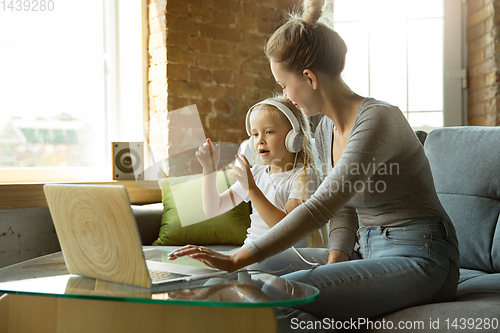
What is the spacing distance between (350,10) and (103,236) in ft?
8.83

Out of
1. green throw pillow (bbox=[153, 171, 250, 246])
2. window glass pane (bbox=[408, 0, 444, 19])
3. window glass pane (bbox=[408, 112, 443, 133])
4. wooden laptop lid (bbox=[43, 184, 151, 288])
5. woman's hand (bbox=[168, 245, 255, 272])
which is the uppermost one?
window glass pane (bbox=[408, 0, 444, 19])

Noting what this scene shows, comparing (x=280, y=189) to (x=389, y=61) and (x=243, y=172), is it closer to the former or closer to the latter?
(x=243, y=172)

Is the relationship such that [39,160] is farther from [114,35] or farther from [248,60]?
[248,60]

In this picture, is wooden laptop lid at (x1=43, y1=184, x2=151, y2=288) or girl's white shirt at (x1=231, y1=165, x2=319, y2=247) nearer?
wooden laptop lid at (x1=43, y1=184, x2=151, y2=288)

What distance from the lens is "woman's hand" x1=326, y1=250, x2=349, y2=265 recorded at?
130 centimetres

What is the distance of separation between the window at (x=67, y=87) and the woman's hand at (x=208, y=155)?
4.76ft

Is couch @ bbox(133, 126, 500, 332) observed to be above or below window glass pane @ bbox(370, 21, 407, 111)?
below

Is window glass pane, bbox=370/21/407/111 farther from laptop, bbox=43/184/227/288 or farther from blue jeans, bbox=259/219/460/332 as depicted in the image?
laptop, bbox=43/184/227/288

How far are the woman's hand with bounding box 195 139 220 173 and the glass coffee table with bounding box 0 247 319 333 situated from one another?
0.52 metres

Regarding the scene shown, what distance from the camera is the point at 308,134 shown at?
1.73 m

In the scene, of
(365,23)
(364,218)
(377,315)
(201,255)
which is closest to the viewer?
(201,255)

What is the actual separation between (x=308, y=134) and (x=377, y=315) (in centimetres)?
81

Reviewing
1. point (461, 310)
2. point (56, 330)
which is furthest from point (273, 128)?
point (56, 330)

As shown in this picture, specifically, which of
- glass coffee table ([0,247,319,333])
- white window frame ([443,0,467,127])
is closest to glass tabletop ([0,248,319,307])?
glass coffee table ([0,247,319,333])
